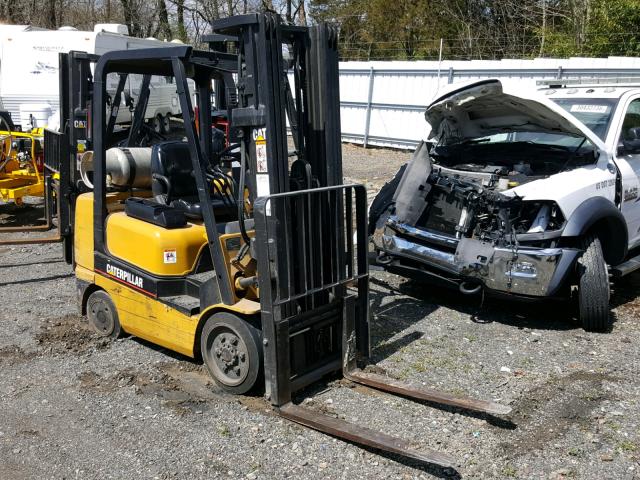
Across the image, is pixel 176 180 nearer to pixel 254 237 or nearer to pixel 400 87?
pixel 254 237

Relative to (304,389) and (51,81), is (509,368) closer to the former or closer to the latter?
(304,389)

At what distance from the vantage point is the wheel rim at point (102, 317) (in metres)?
5.68

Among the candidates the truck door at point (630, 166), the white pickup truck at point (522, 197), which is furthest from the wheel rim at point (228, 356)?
the truck door at point (630, 166)

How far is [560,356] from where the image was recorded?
5.52 m

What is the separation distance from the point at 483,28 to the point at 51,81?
577 inches

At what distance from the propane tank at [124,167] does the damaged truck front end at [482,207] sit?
7.82 feet

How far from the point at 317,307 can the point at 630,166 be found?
3687 mm

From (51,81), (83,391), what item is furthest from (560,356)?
(51,81)

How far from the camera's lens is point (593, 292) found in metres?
5.91

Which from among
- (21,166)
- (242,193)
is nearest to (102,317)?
(242,193)

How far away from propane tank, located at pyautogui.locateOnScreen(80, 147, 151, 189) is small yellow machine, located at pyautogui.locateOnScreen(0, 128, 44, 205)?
14.5 feet

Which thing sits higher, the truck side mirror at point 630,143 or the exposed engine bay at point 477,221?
the truck side mirror at point 630,143

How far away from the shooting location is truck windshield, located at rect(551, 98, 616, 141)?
6703 mm

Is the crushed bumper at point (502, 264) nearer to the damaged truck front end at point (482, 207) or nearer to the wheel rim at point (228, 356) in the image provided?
the damaged truck front end at point (482, 207)
